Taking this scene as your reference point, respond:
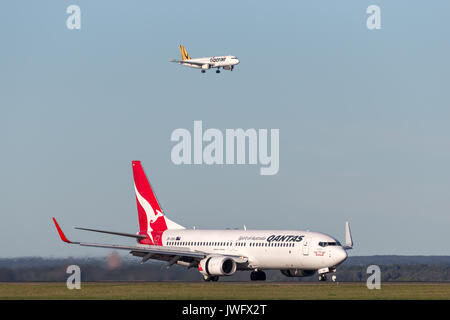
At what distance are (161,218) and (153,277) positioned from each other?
7.83 m

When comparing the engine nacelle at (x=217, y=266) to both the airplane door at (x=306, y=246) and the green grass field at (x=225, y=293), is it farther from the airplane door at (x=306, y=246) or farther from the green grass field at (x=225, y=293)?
the green grass field at (x=225, y=293)

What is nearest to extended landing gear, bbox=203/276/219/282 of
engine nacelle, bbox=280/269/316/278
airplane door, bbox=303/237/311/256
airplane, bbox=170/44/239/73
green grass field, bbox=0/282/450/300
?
engine nacelle, bbox=280/269/316/278

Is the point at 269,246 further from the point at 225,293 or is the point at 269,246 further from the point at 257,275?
the point at 225,293

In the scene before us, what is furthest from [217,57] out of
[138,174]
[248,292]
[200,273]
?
[248,292]

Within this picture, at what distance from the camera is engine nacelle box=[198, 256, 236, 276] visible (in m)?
83.3

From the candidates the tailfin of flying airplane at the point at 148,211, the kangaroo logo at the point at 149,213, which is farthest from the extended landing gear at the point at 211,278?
the kangaroo logo at the point at 149,213

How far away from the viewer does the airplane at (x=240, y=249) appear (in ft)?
264

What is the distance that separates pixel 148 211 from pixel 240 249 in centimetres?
1374

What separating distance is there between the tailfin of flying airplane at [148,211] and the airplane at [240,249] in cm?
11

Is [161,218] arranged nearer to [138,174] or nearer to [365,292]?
[138,174]

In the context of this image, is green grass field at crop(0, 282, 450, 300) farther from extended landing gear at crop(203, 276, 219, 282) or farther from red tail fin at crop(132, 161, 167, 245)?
red tail fin at crop(132, 161, 167, 245)

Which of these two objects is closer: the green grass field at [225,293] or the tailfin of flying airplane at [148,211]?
the green grass field at [225,293]

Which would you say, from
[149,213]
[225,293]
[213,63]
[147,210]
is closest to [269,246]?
[149,213]
